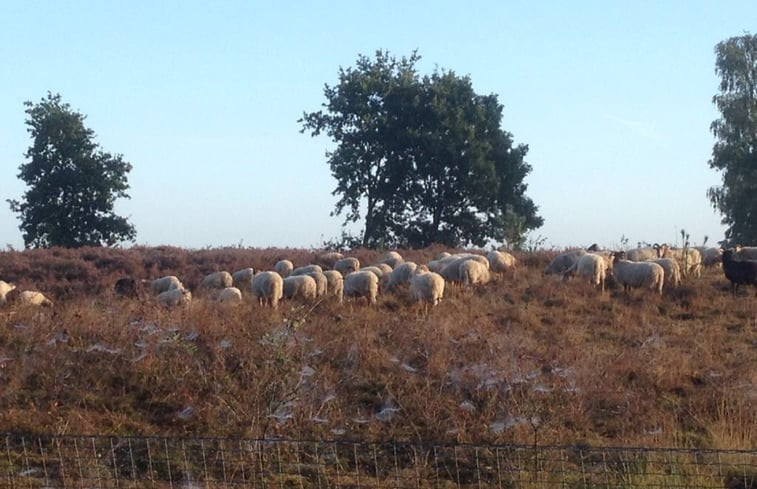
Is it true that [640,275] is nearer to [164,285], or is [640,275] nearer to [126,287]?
[164,285]

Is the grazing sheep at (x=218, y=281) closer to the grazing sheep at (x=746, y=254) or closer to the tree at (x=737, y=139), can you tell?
the grazing sheep at (x=746, y=254)

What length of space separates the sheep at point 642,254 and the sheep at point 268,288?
987cm

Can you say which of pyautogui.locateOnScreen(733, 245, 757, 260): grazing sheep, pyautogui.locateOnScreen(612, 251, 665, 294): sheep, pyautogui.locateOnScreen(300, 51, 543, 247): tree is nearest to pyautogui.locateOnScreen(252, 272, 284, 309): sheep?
pyautogui.locateOnScreen(612, 251, 665, 294): sheep

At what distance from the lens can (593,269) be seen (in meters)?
23.1

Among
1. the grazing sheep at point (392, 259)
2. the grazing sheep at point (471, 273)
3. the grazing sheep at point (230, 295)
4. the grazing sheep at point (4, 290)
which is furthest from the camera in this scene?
the grazing sheep at point (392, 259)

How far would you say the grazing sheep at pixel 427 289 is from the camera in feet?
66.8

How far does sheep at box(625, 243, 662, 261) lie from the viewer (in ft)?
85.8

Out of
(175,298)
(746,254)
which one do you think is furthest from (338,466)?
(746,254)

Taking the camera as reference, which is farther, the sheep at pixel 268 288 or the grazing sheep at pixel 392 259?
the grazing sheep at pixel 392 259

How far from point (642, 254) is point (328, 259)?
342 inches

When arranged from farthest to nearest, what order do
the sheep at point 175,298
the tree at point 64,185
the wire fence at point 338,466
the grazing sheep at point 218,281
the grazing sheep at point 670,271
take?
the tree at point 64,185 < the grazing sheep at point 218,281 < the grazing sheep at point 670,271 < the sheep at point 175,298 < the wire fence at point 338,466

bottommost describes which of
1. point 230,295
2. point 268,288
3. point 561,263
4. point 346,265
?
point 230,295

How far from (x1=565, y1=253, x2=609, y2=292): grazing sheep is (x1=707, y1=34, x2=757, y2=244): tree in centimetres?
2297

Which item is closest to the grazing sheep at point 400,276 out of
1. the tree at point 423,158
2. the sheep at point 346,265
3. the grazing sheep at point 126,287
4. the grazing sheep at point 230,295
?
the sheep at point 346,265
